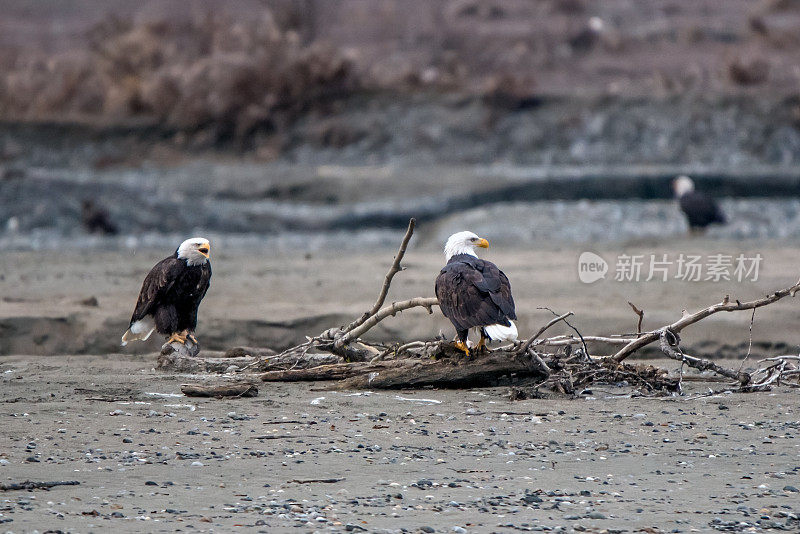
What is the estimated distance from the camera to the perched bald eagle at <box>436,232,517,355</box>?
645 centimetres

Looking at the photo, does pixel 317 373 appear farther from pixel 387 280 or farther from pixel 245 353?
pixel 245 353

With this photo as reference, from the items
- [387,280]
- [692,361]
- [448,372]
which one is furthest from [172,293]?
[692,361]

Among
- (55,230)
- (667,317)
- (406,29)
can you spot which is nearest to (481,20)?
(406,29)

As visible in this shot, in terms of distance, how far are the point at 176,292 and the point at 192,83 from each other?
54.7ft

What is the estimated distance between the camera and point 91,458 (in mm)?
5098

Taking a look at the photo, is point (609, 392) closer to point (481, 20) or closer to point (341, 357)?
point (341, 357)

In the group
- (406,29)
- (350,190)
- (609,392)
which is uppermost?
(406,29)

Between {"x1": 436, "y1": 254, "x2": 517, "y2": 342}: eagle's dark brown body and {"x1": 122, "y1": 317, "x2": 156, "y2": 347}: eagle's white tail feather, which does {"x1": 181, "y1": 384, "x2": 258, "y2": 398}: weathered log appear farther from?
{"x1": 122, "y1": 317, "x2": 156, "y2": 347}: eagle's white tail feather

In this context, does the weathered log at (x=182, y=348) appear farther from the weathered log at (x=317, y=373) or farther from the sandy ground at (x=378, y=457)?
the weathered log at (x=317, y=373)

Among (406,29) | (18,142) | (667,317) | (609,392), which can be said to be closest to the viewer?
(609,392)

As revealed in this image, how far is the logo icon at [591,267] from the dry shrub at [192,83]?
11.6m

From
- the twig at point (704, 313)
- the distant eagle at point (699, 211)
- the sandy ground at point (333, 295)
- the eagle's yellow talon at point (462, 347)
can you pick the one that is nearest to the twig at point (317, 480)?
the eagle's yellow talon at point (462, 347)

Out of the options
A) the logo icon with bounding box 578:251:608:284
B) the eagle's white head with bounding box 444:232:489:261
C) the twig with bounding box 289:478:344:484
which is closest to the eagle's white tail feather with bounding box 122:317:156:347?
the eagle's white head with bounding box 444:232:489:261

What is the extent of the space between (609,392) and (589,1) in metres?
31.1
